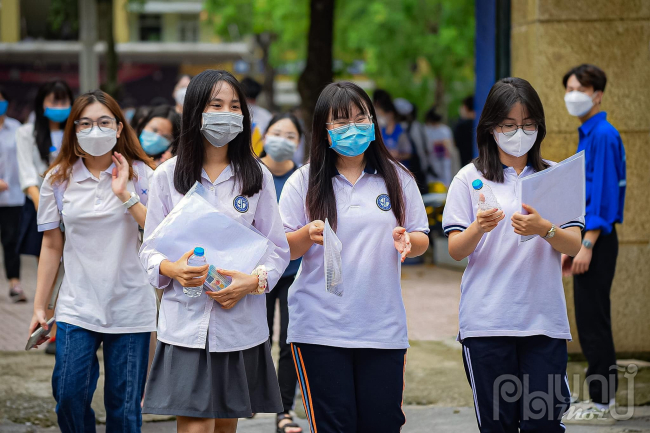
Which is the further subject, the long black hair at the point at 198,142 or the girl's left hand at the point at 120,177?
the girl's left hand at the point at 120,177

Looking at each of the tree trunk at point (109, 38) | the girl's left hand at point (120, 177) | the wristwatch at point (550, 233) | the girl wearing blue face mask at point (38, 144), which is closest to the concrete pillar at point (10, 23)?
the tree trunk at point (109, 38)

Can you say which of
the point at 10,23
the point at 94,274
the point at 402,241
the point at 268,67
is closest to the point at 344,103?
the point at 402,241

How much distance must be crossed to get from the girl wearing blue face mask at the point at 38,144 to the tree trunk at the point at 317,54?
666cm

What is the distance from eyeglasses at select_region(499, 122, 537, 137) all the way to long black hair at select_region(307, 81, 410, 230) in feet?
1.59

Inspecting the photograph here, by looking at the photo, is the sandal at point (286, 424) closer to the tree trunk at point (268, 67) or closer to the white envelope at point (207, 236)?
the white envelope at point (207, 236)

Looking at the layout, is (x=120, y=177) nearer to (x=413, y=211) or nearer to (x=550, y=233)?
(x=413, y=211)

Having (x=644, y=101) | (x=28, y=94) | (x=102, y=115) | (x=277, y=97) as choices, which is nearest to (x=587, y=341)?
(x=644, y=101)

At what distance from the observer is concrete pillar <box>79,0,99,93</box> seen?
1814 cm

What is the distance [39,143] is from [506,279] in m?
4.51

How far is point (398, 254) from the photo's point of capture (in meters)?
4.02

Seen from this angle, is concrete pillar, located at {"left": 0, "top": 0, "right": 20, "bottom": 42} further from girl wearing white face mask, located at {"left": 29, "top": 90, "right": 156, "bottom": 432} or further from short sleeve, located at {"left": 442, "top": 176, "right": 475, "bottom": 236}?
short sleeve, located at {"left": 442, "top": 176, "right": 475, "bottom": 236}

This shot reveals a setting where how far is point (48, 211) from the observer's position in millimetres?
4574

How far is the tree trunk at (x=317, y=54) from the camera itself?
13898mm

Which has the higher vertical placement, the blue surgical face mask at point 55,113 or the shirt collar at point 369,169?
the blue surgical face mask at point 55,113
